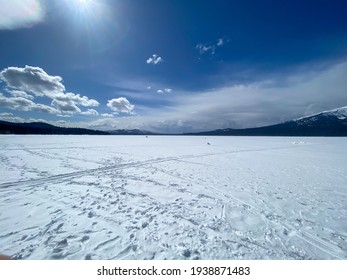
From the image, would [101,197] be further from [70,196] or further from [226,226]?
[226,226]

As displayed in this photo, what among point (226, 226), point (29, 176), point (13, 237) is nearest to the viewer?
point (13, 237)

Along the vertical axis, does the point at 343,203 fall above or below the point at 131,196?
below

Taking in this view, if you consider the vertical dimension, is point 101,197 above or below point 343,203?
above

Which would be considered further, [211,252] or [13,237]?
[13,237]

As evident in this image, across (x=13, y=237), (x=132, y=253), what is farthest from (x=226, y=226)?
(x=13, y=237)

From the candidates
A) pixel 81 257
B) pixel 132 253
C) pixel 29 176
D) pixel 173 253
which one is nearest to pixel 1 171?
pixel 29 176

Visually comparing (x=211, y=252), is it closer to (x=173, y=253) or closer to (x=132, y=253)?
(x=173, y=253)

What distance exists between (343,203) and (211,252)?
244 inches

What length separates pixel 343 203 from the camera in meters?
6.49

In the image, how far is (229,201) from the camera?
6438mm

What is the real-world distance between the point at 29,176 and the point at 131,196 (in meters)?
6.13
